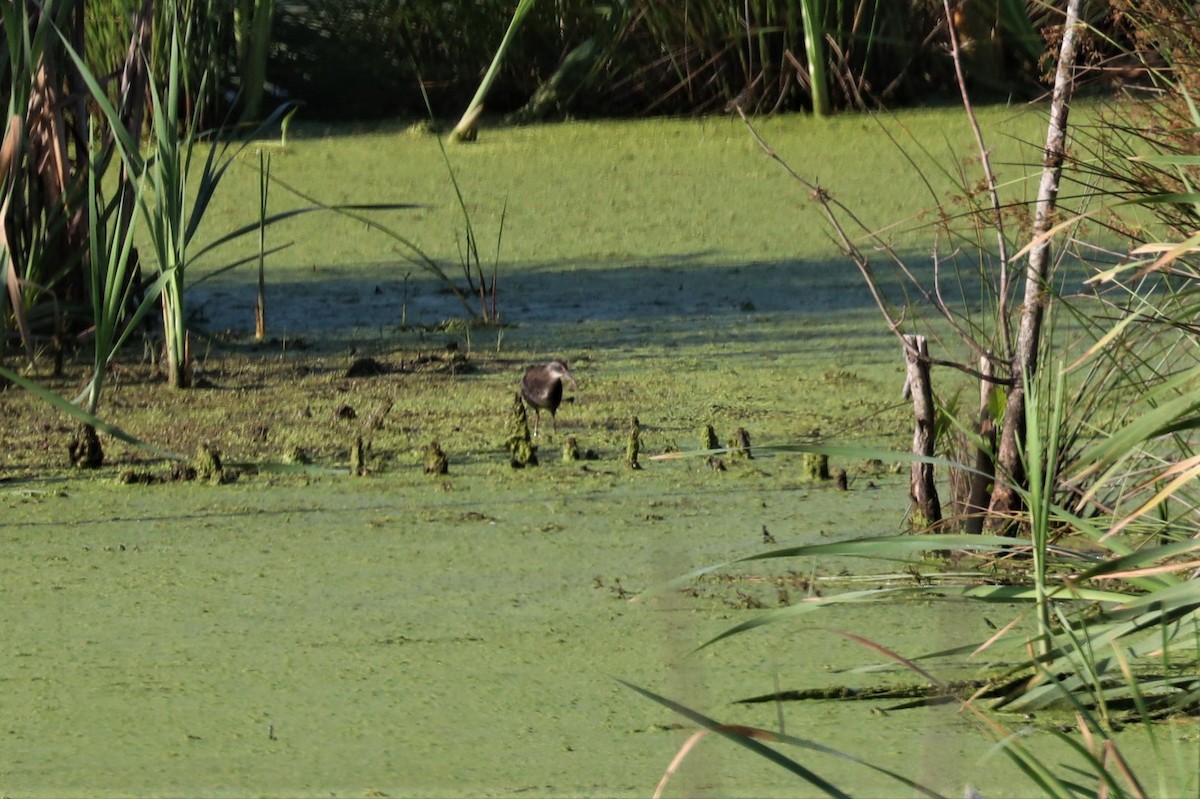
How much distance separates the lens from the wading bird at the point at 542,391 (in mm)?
3117

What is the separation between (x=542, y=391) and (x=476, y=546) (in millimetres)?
693

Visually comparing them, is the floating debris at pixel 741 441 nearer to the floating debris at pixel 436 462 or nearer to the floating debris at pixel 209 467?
the floating debris at pixel 436 462

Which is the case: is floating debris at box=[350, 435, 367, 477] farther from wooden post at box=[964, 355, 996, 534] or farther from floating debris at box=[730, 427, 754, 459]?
wooden post at box=[964, 355, 996, 534]

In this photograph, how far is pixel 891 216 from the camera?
438 cm

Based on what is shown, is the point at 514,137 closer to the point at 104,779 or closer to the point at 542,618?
the point at 542,618

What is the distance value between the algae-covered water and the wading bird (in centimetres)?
4

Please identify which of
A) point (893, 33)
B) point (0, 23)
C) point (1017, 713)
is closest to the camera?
point (1017, 713)

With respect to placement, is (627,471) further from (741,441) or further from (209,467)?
(209,467)

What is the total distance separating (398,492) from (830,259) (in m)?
1.84

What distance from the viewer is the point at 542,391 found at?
3127 millimetres

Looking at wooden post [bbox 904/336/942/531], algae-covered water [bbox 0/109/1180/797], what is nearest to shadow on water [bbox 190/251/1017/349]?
algae-covered water [bbox 0/109/1180/797]

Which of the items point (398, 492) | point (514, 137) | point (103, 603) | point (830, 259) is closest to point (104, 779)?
point (103, 603)

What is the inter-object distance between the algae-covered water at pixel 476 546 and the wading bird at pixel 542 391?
4cm

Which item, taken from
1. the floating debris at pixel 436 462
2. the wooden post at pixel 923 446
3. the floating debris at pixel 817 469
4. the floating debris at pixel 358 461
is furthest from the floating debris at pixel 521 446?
the wooden post at pixel 923 446
